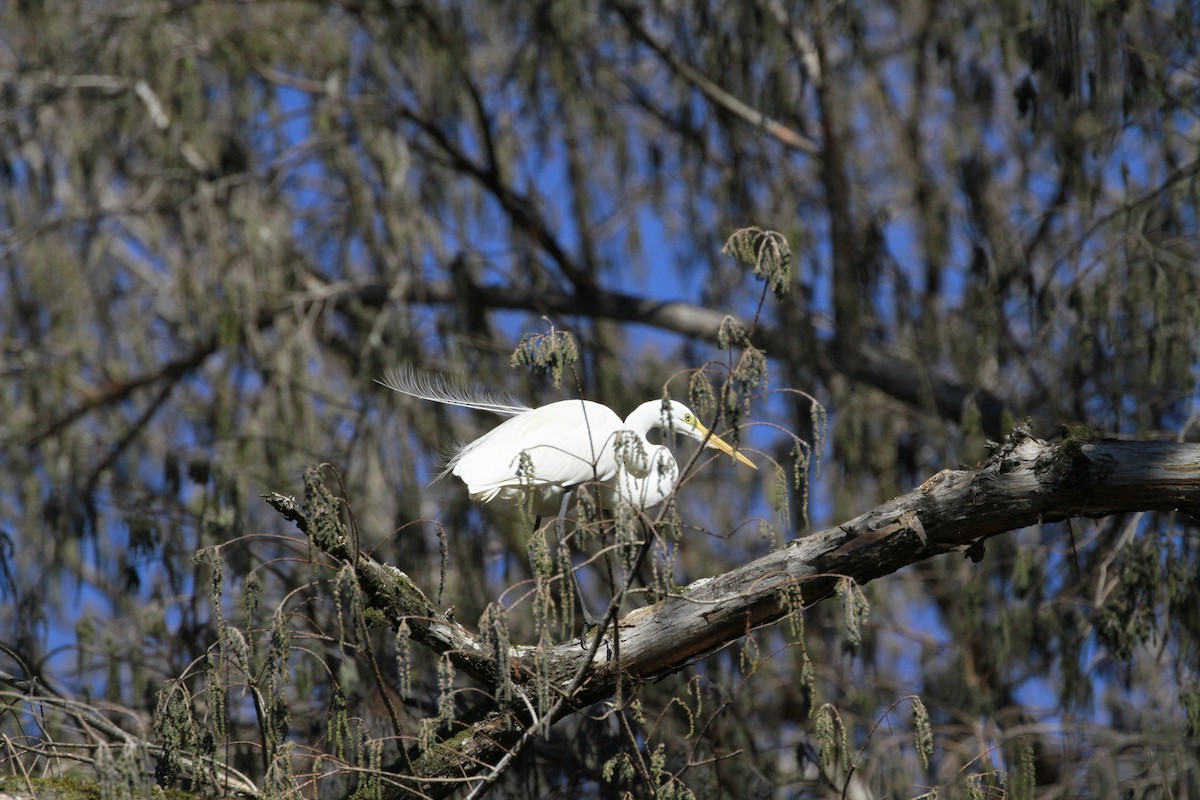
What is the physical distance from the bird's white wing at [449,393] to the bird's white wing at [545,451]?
179 millimetres

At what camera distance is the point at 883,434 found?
5.06 meters

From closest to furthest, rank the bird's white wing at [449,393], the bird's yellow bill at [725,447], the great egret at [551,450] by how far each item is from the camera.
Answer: the bird's yellow bill at [725,447] < the great egret at [551,450] < the bird's white wing at [449,393]

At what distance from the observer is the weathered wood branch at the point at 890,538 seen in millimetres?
2176

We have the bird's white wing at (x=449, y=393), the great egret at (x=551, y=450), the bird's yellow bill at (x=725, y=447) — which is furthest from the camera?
the bird's white wing at (x=449, y=393)

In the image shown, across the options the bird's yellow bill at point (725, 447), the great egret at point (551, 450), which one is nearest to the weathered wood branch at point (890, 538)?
the bird's yellow bill at point (725, 447)

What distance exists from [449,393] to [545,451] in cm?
45

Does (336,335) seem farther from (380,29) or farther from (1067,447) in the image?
(1067,447)

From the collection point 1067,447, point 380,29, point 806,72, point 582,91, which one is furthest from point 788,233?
point 1067,447

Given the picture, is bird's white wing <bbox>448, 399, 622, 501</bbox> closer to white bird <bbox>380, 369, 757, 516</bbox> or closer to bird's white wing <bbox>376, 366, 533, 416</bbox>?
white bird <bbox>380, 369, 757, 516</bbox>

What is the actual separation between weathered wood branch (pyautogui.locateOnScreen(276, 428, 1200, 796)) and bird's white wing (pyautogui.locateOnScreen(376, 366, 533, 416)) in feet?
Result: 3.13

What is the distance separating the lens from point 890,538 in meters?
2.18

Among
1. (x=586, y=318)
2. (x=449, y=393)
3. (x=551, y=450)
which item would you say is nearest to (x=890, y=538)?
(x=551, y=450)

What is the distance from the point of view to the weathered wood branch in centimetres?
218

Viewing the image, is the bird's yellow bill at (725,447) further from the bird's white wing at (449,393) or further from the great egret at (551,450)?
the bird's white wing at (449,393)
